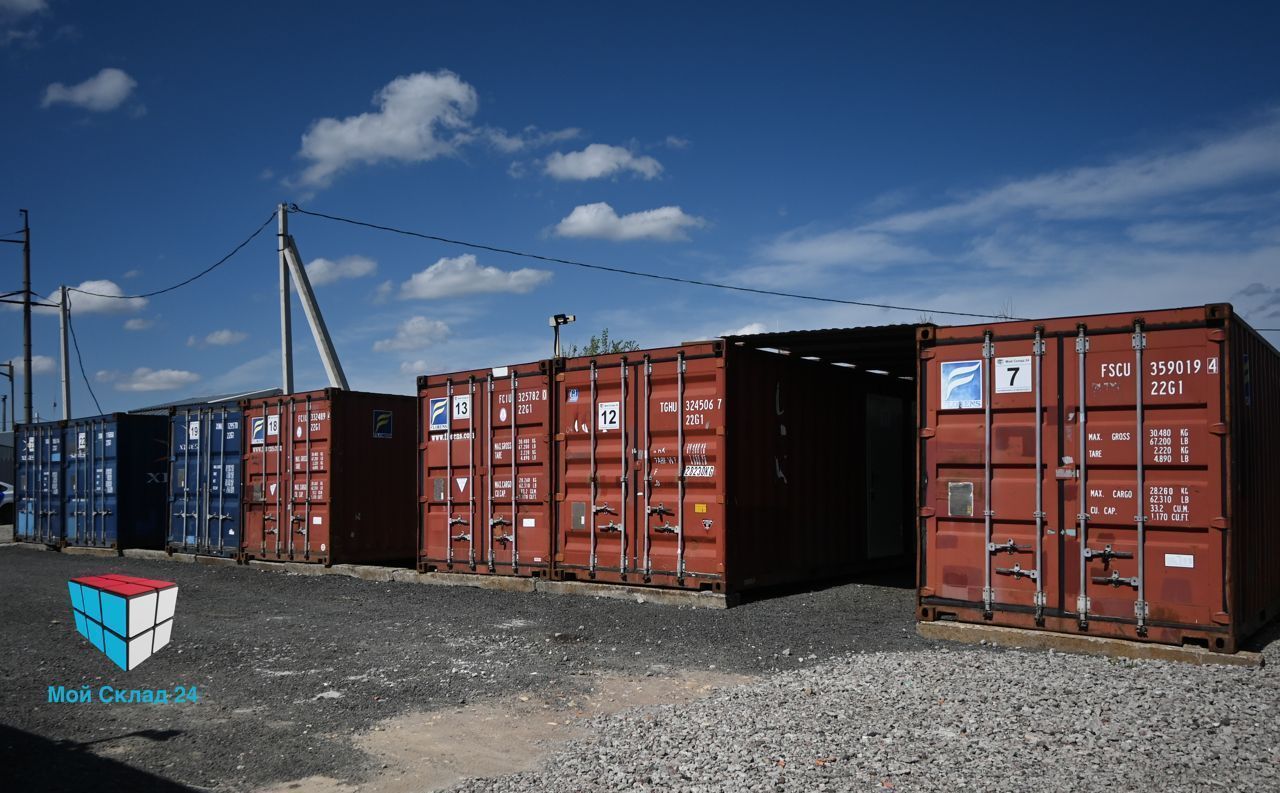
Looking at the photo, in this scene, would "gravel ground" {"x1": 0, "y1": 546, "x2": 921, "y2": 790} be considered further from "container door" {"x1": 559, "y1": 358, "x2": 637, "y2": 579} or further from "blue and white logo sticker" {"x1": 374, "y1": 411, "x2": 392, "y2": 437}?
"blue and white logo sticker" {"x1": 374, "y1": 411, "x2": 392, "y2": 437}

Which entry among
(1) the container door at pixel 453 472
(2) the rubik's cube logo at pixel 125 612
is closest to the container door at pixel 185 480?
(1) the container door at pixel 453 472

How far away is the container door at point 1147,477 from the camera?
25.7 ft

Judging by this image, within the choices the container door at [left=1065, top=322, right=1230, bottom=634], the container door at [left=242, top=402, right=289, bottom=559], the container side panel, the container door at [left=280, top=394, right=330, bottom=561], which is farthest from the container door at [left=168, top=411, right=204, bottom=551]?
the container side panel

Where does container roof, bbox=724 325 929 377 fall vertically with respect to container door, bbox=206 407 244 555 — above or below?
above

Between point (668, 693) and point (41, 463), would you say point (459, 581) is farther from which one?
point (41, 463)

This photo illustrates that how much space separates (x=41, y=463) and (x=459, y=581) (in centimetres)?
1522

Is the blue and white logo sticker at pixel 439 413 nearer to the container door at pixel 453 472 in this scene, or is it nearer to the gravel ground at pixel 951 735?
the container door at pixel 453 472

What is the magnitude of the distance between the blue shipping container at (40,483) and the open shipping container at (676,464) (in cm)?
1314

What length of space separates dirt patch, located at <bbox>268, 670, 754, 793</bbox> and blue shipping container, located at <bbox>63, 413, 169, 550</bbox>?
1623 centimetres

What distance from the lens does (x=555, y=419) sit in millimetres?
12836

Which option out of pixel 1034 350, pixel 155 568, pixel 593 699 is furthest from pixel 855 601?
pixel 155 568

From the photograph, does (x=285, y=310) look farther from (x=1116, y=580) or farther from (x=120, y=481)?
(x=1116, y=580)

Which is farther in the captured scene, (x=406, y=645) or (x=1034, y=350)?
(x=406, y=645)

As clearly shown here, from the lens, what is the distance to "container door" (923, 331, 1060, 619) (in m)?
8.54
